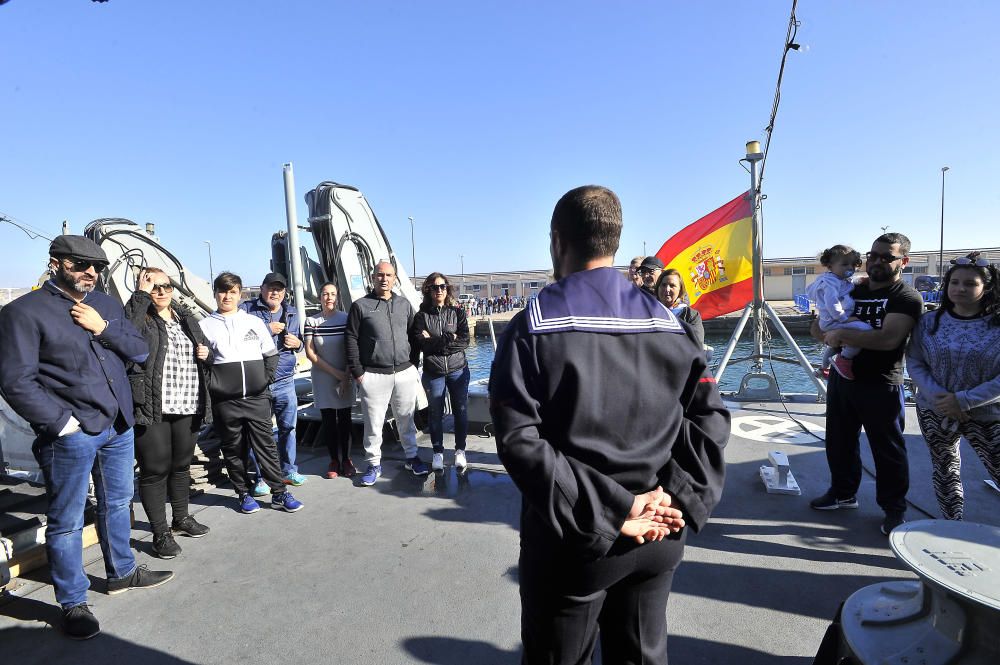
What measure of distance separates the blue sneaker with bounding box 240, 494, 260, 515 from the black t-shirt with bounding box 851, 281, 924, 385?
13.6 ft

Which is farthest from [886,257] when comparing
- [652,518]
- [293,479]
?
[293,479]

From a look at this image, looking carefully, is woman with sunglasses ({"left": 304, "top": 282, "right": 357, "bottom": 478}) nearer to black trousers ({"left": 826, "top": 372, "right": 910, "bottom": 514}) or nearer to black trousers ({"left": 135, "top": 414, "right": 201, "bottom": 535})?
black trousers ({"left": 135, "top": 414, "right": 201, "bottom": 535})

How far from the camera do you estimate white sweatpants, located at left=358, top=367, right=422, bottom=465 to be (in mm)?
4406

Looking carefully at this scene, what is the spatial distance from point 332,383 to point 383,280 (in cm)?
102

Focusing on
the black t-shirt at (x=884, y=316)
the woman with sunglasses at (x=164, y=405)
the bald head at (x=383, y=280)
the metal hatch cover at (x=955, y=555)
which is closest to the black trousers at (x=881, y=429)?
the black t-shirt at (x=884, y=316)

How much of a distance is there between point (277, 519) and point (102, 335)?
175 centimetres

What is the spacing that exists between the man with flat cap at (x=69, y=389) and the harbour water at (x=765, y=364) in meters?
2.87

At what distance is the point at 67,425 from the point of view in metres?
2.40

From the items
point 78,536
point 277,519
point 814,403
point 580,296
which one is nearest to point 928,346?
point 580,296

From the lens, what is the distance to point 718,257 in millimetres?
6629

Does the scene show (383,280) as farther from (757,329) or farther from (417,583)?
(757,329)

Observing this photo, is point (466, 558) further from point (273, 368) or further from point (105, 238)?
point (105, 238)

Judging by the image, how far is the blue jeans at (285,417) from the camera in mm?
4250

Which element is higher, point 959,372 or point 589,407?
point 589,407
